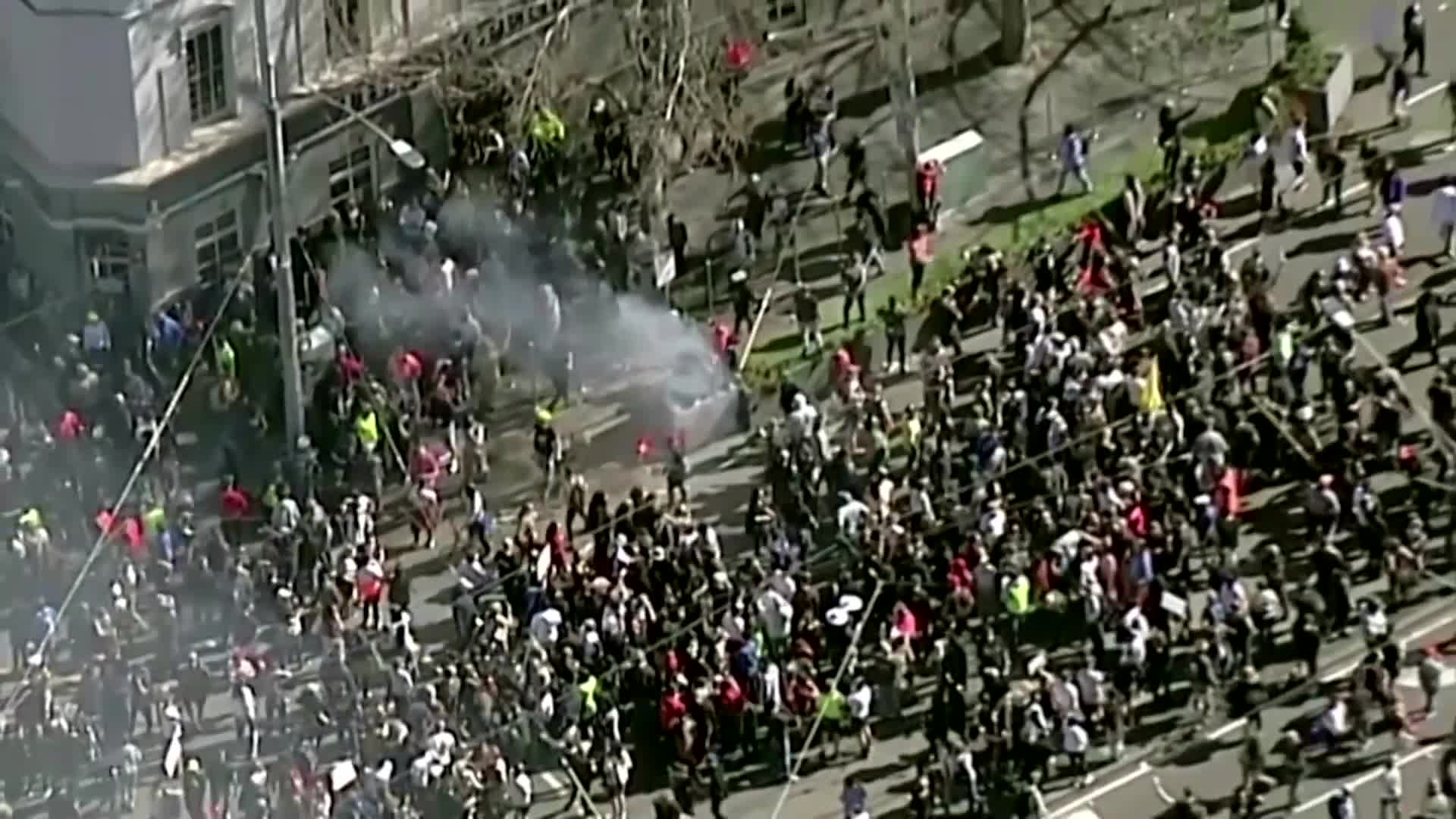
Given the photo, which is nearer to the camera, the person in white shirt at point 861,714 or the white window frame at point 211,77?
the person in white shirt at point 861,714

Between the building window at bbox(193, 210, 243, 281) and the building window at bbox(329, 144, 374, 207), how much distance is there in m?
1.89

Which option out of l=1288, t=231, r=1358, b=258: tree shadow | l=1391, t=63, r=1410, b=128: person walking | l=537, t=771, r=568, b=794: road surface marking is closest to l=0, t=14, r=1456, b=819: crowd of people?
l=537, t=771, r=568, b=794: road surface marking

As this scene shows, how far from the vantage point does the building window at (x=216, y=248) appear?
249 feet

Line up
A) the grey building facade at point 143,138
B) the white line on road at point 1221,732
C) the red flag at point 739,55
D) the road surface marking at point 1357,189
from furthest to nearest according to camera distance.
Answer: the red flag at point 739,55
the grey building facade at point 143,138
the road surface marking at point 1357,189
the white line on road at point 1221,732

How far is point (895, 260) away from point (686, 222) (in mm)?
3322

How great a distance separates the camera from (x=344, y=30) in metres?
77.4

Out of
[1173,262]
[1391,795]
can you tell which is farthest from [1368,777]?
[1173,262]

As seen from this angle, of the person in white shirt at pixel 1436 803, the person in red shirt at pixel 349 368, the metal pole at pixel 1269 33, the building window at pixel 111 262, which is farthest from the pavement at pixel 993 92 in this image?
the person in white shirt at pixel 1436 803

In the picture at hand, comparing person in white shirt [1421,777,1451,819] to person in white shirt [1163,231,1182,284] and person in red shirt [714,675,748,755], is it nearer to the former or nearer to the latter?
person in red shirt [714,675,748,755]

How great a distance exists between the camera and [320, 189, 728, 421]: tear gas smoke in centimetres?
7369

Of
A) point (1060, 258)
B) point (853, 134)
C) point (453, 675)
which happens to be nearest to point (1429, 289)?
point (1060, 258)

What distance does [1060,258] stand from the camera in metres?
74.4

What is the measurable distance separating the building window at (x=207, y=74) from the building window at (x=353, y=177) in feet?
7.19

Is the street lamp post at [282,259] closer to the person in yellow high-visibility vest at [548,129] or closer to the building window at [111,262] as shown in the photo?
the building window at [111,262]
